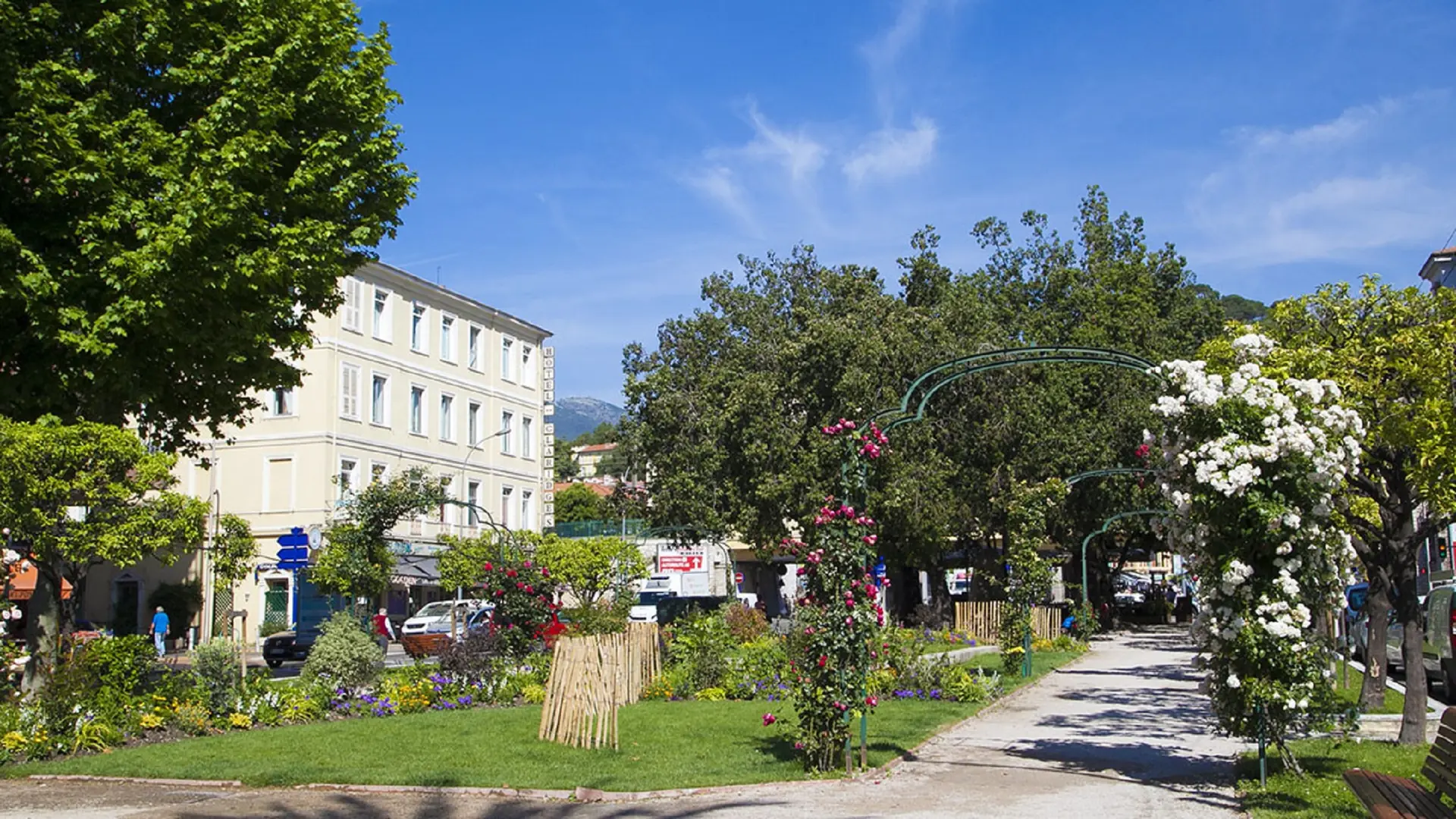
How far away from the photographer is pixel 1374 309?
48.0ft

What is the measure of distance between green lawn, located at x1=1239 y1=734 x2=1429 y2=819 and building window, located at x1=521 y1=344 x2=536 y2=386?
45.1 meters

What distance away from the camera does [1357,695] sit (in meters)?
20.8

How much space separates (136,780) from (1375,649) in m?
15.3

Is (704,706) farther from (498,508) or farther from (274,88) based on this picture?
(498,508)

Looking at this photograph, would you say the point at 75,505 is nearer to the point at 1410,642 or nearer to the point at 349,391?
the point at 1410,642

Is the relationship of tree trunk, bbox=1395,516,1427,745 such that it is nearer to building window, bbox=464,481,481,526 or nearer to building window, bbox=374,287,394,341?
building window, bbox=374,287,394,341

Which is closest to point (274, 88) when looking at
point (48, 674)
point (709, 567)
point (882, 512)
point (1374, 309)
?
point (48, 674)

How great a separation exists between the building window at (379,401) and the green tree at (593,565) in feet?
60.9

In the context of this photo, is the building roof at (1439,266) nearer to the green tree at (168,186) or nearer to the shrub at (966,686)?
the shrub at (966,686)

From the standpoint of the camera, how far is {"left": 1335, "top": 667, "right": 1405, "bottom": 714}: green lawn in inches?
695

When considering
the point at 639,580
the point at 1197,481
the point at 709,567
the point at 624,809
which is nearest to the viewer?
the point at 624,809

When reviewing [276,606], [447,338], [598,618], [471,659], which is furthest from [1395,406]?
Answer: [447,338]

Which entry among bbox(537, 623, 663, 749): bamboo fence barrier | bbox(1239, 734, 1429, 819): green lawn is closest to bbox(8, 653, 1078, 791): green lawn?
→ bbox(537, 623, 663, 749): bamboo fence barrier

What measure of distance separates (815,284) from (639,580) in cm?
1837
